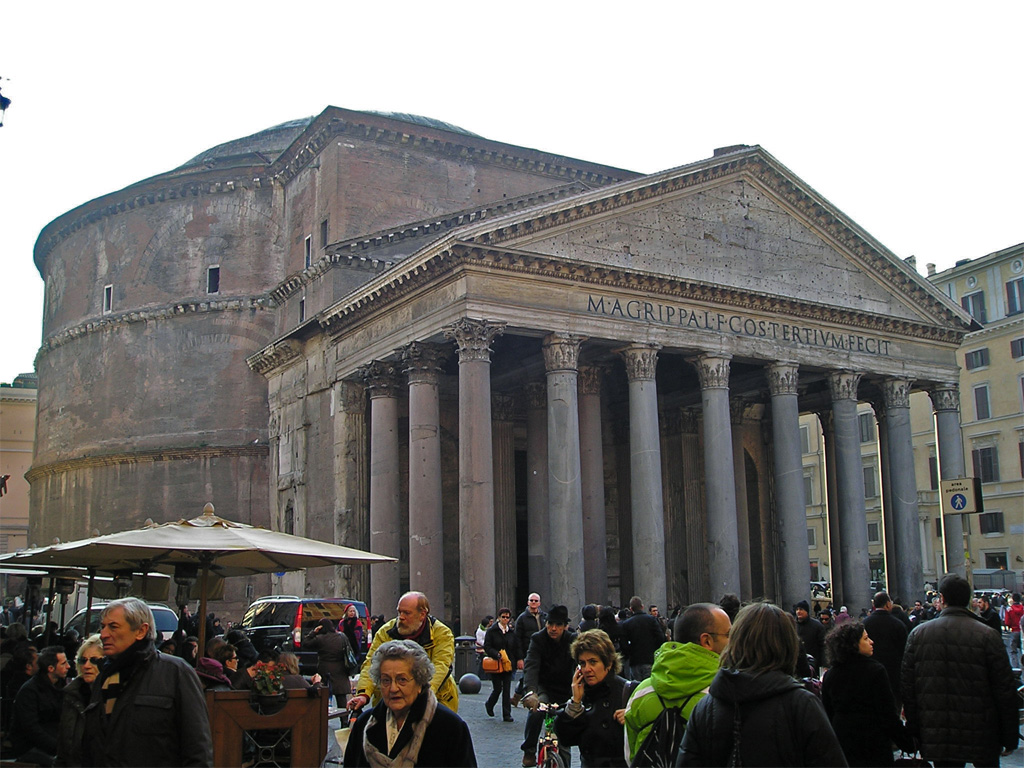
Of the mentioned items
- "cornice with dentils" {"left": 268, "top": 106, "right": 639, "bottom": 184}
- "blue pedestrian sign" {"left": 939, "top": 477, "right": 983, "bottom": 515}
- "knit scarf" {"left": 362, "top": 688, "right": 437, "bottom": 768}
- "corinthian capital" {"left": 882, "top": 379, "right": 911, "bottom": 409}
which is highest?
"cornice with dentils" {"left": 268, "top": 106, "right": 639, "bottom": 184}

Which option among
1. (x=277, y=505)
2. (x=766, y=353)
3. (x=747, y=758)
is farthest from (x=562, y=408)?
(x=747, y=758)

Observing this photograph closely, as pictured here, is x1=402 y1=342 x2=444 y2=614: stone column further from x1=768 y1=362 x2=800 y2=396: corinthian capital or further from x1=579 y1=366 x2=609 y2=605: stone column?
x1=768 y1=362 x2=800 y2=396: corinthian capital

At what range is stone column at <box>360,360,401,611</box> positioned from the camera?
22.1m

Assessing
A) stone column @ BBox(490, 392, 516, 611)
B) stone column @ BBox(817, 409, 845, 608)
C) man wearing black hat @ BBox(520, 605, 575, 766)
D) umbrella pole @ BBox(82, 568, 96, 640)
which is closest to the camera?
man wearing black hat @ BBox(520, 605, 575, 766)

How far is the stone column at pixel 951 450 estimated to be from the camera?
25.2 metres

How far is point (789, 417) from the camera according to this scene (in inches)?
914

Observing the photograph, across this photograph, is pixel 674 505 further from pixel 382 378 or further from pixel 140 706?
pixel 140 706

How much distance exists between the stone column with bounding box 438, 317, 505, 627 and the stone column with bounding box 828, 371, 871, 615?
30.8ft

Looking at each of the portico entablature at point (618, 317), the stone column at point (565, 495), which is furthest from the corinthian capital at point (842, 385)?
the stone column at point (565, 495)

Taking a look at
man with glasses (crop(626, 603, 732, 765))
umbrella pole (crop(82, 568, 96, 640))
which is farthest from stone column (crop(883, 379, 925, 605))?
man with glasses (crop(626, 603, 732, 765))

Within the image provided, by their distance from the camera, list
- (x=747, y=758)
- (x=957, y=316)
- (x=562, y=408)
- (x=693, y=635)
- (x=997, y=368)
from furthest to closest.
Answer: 1. (x=997, y=368)
2. (x=957, y=316)
3. (x=562, y=408)
4. (x=693, y=635)
5. (x=747, y=758)

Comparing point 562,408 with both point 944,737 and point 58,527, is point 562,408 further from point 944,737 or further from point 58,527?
point 58,527

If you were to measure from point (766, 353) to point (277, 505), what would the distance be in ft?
43.9

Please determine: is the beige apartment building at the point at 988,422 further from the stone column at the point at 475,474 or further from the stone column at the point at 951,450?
the stone column at the point at 475,474
